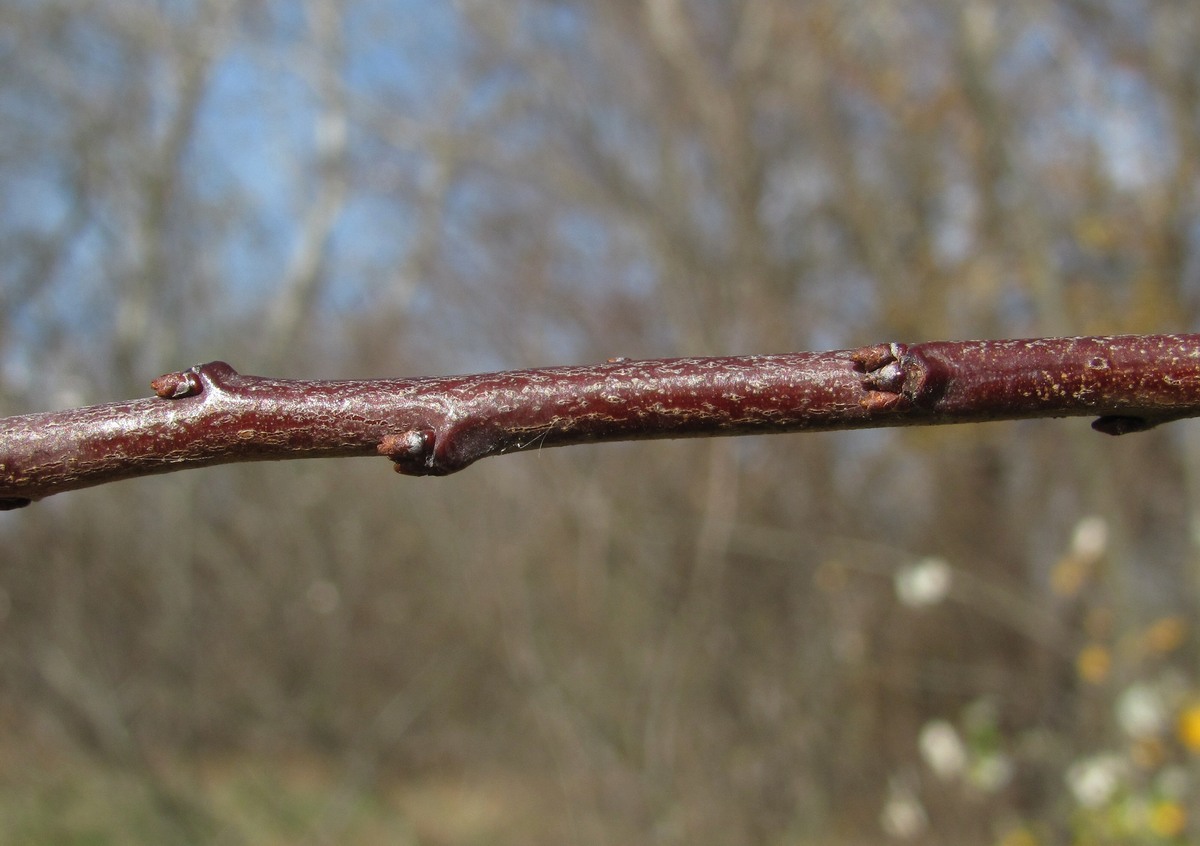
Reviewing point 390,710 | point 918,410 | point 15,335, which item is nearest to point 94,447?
point 918,410

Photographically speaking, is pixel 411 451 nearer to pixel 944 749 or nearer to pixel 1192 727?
pixel 1192 727

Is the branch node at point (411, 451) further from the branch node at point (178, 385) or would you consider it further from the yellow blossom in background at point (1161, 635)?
the yellow blossom in background at point (1161, 635)

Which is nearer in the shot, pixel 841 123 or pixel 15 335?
pixel 15 335

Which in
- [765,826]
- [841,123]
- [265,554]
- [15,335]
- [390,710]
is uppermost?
[841,123]

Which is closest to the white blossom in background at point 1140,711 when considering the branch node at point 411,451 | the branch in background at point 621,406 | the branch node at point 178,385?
the branch in background at point 621,406

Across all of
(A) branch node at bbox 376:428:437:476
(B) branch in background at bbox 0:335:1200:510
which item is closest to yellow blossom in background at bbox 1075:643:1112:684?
(B) branch in background at bbox 0:335:1200:510

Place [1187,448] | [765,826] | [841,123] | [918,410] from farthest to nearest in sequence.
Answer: [841,123]
[765,826]
[1187,448]
[918,410]

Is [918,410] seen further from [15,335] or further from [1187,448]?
[15,335]
